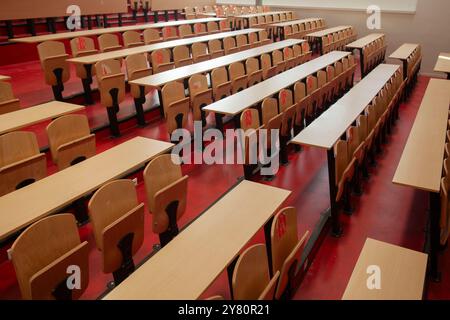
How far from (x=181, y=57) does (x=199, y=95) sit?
1786mm

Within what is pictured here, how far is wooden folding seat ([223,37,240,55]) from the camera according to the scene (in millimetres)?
6544

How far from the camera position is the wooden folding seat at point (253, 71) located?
5122 mm

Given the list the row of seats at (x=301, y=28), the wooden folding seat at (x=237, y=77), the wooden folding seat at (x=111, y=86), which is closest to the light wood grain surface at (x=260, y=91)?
the wooden folding seat at (x=237, y=77)

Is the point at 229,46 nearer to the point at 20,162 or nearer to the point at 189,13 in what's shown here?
the point at 189,13

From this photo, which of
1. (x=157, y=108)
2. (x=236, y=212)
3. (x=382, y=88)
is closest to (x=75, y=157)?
(x=236, y=212)

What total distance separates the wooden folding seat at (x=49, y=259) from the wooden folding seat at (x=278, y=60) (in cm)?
463

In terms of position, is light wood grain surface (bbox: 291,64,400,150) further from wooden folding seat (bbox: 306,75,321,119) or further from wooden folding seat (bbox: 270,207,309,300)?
wooden folding seat (bbox: 270,207,309,300)

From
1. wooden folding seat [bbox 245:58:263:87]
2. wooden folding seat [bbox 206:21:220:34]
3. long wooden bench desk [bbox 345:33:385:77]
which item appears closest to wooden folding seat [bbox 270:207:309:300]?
wooden folding seat [bbox 245:58:263:87]

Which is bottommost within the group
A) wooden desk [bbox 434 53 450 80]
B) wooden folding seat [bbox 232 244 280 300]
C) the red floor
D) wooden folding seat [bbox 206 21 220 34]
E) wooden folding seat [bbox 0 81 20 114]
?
the red floor

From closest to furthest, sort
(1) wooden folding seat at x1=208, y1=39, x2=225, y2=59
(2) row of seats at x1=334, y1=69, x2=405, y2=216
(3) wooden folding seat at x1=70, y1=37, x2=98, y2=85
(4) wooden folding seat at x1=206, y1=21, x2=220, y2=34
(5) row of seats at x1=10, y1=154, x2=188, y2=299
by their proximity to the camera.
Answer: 1. (5) row of seats at x1=10, y1=154, x2=188, y2=299
2. (2) row of seats at x1=334, y1=69, x2=405, y2=216
3. (3) wooden folding seat at x1=70, y1=37, x2=98, y2=85
4. (1) wooden folding seat at x1=208, y1=39, x2=225, y2=59
5. (4) wooden folding seat at x1=206, y1=21, x2=220, y2=34

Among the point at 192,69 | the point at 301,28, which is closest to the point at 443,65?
the point at 301,28

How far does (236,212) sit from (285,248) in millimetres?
352

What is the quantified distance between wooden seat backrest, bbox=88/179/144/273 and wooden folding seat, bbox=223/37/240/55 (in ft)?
15.6

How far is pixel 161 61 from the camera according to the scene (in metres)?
5.37
